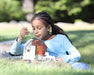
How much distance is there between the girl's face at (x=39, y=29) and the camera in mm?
4215

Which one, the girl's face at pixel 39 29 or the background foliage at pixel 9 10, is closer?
the girl's face at pixel 39 29

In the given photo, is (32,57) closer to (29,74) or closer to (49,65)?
(49,65)

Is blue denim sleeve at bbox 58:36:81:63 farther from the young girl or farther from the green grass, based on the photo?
the green grass

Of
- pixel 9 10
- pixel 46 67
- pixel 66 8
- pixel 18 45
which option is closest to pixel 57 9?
pixel 66 8

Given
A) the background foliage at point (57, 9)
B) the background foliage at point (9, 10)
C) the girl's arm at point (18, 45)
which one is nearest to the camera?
the girl's arm at point (18, 45)

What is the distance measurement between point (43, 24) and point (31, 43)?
1.57 feet

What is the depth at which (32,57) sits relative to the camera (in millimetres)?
3930

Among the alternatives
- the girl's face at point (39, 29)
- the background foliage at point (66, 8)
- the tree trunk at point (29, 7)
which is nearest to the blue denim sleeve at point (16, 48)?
the girl's face at point (39, 29)

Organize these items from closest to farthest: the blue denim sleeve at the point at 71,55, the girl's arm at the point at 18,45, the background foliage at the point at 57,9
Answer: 1. the blue denim sleeve at the point at 71,55
2. the girl's arm at the point at 18,45
3. the background foliage at the point at 57,9

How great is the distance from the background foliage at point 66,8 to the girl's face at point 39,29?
18844 millimetres

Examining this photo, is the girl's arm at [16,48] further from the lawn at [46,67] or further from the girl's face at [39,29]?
the girl's face at [39,29]

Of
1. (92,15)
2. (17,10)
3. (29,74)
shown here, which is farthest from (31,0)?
(29,74)

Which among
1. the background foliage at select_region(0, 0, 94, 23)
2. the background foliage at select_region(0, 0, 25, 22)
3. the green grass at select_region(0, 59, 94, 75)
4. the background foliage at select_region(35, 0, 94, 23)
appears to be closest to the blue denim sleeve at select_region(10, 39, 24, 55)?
the green grass at select_region(0, 59, 94, 75)

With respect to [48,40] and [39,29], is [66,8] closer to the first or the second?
[48,40]
